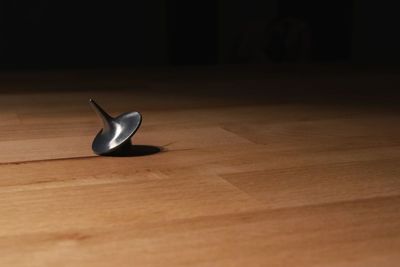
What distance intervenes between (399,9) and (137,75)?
190 cm

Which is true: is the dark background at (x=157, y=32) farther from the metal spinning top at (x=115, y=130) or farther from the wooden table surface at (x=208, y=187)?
the metal spinning top at (x=115, y=130)

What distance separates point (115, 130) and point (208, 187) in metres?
0.21

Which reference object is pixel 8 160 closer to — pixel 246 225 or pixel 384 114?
pixel 246 225

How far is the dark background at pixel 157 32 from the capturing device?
134 inches

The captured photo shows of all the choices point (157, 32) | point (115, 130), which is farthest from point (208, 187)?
point (157, 32)

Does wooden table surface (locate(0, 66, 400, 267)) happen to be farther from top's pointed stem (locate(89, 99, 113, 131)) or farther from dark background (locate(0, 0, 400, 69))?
dark background (locate(0, 0, 400, 69))

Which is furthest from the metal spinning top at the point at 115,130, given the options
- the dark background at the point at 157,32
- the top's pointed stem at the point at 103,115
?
the dark background at the point at 157,32

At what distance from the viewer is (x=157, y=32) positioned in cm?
362

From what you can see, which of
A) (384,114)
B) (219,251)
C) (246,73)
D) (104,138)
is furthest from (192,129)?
(246,73)

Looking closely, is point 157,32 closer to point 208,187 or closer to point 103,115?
point 103,115

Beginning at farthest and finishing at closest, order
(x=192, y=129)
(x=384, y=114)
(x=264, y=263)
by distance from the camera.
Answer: (x=384, y=114), (x=192, y=129), (x=264, y=263)

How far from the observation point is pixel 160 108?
1297 mm

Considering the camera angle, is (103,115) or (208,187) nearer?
(208,187)

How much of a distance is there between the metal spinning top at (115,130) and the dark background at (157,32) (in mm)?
2539
